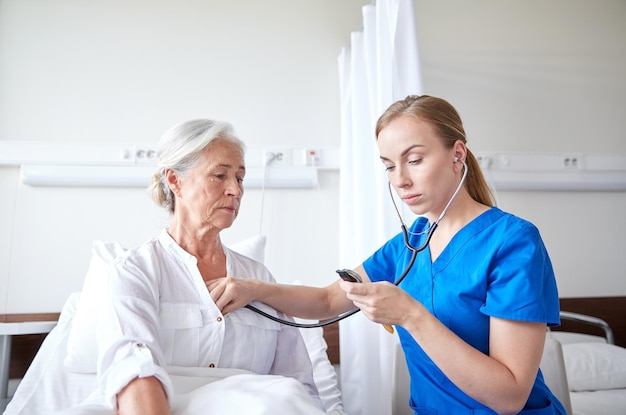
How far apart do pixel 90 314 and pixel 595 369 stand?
187 centimetres

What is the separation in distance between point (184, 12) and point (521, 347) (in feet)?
7.16

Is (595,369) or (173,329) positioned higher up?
(173,329)

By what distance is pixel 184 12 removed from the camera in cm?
245

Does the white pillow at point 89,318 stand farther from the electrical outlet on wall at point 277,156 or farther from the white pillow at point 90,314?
the electrical outlet on wall at point 277,156

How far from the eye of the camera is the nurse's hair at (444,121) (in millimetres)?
1159

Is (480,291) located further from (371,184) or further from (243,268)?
(371,184)

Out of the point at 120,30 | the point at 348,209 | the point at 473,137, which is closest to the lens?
the point at 348,209

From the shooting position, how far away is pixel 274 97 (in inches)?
97.4

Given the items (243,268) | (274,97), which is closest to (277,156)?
(274,97)

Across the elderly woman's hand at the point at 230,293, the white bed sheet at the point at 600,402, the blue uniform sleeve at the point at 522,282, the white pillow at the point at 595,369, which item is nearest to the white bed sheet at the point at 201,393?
the elderly woman's hand at the point at 230,293

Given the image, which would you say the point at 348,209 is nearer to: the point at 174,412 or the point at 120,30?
the point at 174,412

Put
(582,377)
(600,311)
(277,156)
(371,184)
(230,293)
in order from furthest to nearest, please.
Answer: (600,311) < (277,156) < (371,184) < (582,377) < (230,293)

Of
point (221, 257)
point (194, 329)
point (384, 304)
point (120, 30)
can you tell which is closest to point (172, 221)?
point (221, 257)

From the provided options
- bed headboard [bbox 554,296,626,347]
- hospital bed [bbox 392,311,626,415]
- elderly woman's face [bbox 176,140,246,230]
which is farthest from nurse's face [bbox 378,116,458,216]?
bed headboard [bbox 554,296,626,347]
